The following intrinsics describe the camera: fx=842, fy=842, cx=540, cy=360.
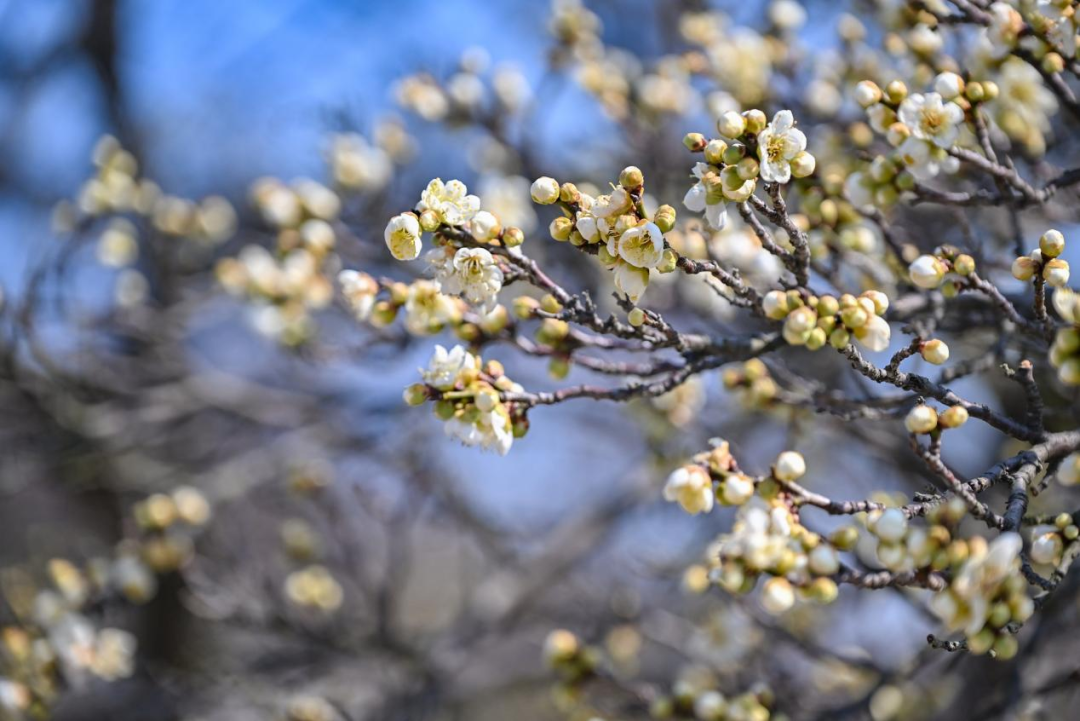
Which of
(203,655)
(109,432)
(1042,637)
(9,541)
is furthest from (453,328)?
(9,541)

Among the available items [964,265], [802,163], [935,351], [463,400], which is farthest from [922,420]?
[463,400]

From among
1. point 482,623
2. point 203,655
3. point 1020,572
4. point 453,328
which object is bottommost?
point 203,655

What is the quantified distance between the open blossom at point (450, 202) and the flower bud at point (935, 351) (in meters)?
0.88

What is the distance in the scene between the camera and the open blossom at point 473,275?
1.55 m

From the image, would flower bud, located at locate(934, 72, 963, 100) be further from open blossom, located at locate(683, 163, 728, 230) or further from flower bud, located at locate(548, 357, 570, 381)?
flower bud, located at locate(548, 357, 570, 381)

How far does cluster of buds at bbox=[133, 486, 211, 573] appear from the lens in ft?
11.6

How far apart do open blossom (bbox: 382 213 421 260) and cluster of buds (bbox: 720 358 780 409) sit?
1005mm

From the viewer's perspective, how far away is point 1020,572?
1.32 meters

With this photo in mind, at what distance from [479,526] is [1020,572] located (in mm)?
2919

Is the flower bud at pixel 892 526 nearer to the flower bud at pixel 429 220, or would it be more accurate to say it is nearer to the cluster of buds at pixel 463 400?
the cluster of buds at pixel 463 400

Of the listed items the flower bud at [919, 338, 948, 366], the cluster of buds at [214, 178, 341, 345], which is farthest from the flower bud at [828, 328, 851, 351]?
the cluster of buds at [214, 178, 341, 345]

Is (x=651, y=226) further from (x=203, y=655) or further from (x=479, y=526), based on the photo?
(x=203, y=655)

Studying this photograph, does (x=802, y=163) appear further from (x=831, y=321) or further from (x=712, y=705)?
(x=712, y=705)

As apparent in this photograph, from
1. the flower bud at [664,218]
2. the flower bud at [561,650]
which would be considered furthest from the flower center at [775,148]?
the flower bud at [561,650]
